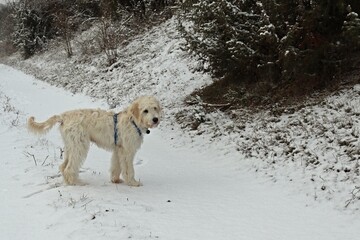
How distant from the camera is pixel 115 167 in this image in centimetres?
633

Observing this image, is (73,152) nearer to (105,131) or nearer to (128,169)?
(105,131)

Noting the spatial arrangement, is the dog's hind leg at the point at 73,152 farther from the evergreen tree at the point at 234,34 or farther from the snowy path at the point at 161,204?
the evergreen tree at the point at 234,34

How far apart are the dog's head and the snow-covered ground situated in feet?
3.63

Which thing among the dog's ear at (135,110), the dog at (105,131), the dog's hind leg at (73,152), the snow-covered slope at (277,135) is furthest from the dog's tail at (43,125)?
the snow-covered slope at (277,135)

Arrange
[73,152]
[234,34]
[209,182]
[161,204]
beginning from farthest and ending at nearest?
[234,34] → [209,182] → [73,152] → [161,204]

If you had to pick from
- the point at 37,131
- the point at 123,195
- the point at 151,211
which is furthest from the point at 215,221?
the point at 37,131

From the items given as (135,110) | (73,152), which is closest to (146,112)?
(135,110)

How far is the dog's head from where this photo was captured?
6.02 meters

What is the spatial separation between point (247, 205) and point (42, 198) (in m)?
3.05

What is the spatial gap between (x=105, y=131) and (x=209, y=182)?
6.66 ft

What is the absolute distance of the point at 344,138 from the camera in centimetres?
628

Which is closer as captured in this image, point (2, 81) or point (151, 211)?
point (151, 211)

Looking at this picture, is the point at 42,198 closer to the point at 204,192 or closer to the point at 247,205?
the point at 204,192

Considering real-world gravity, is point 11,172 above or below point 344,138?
below
